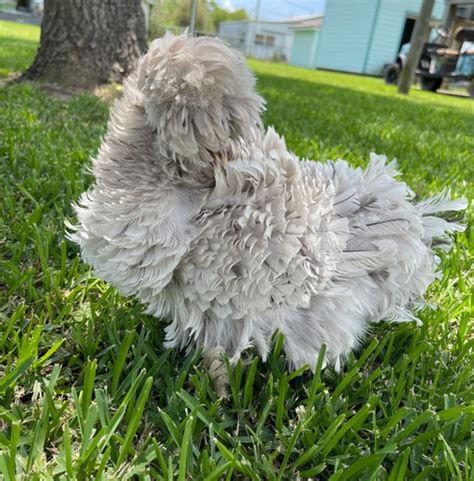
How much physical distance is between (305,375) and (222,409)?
259 mm

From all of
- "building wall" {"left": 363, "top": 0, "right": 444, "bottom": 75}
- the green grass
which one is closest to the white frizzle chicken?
the green grass

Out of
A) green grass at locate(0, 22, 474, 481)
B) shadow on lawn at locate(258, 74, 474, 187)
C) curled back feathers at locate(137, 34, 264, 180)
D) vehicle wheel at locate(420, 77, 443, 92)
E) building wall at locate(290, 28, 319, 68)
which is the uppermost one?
building wall at locate(290, 28, 319, 68)

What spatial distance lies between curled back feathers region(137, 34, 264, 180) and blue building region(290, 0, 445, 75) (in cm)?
2374

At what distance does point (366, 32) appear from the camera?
77.9ft

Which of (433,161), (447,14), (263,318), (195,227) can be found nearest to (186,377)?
(263,318)

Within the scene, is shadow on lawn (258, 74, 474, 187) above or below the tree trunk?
below

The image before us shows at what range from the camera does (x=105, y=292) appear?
5.17 ft

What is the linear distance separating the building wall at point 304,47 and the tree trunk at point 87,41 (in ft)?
93.5

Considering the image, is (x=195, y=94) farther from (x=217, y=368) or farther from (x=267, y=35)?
(x=267, y=35)

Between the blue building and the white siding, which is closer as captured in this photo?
the blue building

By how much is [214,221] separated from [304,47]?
1380 inches

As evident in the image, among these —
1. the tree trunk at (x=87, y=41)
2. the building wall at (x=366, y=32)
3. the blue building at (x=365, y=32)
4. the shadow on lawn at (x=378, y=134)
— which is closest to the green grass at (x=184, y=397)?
the shadow on lawn at (x=378, y=134)

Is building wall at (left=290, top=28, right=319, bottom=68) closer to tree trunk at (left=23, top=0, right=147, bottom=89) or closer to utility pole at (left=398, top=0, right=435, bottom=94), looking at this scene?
utility pole at (left=398, top=0, right=435, bottom=94)

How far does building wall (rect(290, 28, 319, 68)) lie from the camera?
3194 cm
